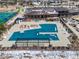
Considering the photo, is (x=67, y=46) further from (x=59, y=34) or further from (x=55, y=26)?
(x=55, y=26)

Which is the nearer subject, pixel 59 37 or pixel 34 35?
pixel 59 37

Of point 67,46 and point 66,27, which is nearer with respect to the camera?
point 67,46

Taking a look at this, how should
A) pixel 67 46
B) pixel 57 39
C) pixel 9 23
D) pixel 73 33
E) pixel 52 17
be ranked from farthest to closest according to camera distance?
pixel 52 17 → pixel 9 23 → pixel 73 33 → pixel 57 39 → pixel 67 46

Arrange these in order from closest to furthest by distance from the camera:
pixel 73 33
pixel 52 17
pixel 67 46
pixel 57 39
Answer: pixel 67 46 < pixel 57 39 < pixel 73 33 < pixel 52 17

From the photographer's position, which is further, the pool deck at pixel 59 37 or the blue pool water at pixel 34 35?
the blue pool water at pixel 34 35

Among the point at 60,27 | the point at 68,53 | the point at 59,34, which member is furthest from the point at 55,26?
the point at 68,53

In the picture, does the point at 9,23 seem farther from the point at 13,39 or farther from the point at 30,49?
the point at 30,49

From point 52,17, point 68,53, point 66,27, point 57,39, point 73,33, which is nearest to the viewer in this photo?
point 68,53

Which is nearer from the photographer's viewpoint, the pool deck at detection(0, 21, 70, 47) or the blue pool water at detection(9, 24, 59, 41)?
the pool deck at detection(0, 21, 70, 47)

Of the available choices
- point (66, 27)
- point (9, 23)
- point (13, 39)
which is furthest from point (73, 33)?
point (9, 23)
